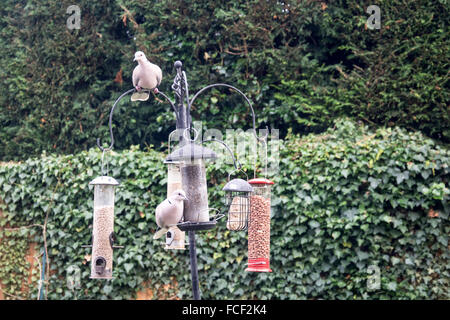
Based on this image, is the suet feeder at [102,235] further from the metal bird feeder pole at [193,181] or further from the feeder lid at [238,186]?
the feeder lid at [238,186]

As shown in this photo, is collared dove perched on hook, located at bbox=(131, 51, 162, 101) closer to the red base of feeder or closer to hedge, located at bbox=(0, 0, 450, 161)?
the red base of feeder

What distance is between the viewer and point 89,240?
6082mm

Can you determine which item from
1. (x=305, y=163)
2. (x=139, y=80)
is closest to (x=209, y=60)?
(x=305, y=163)

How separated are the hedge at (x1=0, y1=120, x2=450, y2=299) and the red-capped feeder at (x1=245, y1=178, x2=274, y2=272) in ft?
4.20

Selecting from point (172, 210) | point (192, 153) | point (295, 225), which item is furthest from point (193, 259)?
point (295, 225)

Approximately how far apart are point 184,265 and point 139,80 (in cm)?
286

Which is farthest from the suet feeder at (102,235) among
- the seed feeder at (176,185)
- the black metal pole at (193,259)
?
the black metal pole at (193,259)

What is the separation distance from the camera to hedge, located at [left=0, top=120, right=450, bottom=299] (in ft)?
16.0

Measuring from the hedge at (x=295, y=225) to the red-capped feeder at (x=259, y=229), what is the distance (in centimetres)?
128

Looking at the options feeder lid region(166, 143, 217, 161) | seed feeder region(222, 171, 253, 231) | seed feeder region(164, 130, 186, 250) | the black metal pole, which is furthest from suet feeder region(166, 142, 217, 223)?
seed feeder region(164, 130, 186, 250)

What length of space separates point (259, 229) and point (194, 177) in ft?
2.87

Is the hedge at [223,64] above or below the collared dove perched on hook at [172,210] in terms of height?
above

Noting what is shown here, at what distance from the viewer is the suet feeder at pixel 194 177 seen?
3094 mm

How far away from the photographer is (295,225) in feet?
17.3
